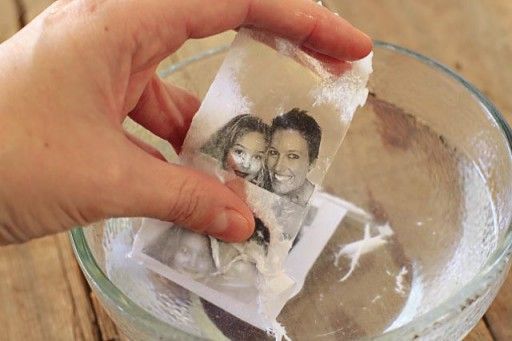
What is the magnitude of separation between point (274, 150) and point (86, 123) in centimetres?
18

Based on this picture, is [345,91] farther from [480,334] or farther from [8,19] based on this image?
[8,19]

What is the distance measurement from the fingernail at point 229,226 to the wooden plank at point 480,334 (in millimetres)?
223

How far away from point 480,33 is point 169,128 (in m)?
0.41

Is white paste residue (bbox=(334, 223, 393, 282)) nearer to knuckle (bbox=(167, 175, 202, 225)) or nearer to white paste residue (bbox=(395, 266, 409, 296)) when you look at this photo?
white paste residue (bbox=(395, 266, 409, 296))

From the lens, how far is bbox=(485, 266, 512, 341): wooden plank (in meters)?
0.62

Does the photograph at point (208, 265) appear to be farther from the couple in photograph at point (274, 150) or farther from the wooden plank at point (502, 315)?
the wooden plank at point (502, 315)

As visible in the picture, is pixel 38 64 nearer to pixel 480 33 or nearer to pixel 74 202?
pixel 74 202

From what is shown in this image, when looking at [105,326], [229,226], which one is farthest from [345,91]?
[105,326]

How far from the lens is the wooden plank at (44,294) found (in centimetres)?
64

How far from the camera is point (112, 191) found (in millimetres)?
441

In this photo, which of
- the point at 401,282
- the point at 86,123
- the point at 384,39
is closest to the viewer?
the point at 86,123

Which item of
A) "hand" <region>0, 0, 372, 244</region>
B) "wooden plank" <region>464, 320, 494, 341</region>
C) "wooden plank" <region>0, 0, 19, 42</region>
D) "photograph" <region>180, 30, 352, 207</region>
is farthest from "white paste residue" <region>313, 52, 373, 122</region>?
"wooden plank" <region>0, 0, 19, 42</region>

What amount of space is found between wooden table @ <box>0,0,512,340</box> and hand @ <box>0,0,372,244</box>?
21cm

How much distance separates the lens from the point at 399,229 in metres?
0.70
